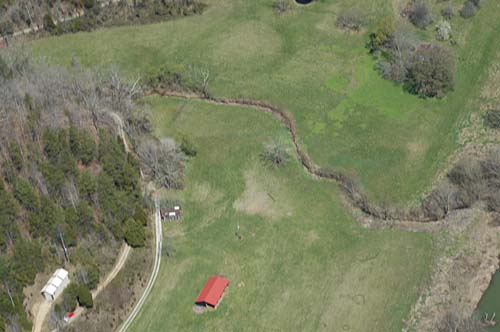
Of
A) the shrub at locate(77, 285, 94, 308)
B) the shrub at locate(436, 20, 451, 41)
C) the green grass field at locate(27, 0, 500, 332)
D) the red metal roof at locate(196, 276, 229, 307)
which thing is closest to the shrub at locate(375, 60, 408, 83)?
the green grass field at locate(27, 0, 500, 332)

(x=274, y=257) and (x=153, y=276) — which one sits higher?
(x=153, y=276)

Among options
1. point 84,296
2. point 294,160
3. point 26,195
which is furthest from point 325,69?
point 84,296

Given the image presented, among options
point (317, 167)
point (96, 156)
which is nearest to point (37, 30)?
point (96, 156)

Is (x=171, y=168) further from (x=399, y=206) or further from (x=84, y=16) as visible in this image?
(x=84, y=16)

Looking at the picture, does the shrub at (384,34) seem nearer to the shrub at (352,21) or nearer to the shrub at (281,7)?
the shrub at (352,21)

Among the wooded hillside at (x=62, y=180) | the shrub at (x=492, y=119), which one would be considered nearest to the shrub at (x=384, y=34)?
the shrub at (x=492, y=119)

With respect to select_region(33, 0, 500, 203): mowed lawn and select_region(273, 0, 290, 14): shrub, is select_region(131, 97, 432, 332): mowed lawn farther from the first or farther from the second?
select_region(273, 0, 290, 14): shrub

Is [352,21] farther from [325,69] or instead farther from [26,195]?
[26,195]
